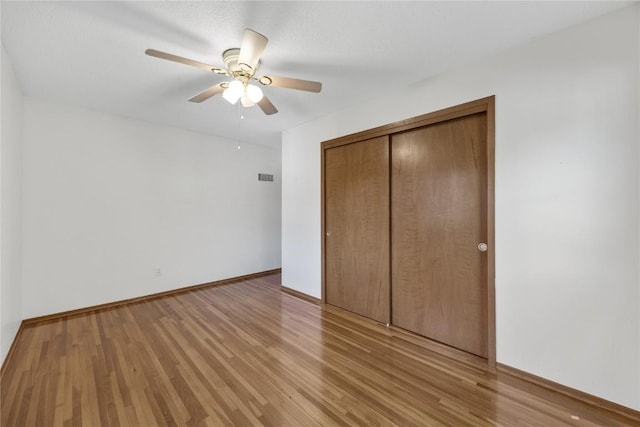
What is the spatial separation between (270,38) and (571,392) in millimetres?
3038

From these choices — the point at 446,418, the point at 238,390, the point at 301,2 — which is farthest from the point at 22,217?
the point at 446,418

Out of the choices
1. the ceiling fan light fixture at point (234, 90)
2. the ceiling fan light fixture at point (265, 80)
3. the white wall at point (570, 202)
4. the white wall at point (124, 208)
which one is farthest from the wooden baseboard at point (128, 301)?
the white wall at point (570, 202)

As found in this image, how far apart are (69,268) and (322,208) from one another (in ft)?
9.65

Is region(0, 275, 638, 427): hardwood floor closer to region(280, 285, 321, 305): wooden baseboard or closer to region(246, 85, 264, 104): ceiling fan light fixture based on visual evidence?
region(280, 285, 321, 305): wooden baseboard

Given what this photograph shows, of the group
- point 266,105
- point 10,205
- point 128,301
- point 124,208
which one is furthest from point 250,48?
point 128,301

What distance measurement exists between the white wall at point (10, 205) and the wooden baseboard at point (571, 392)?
3.69 meters

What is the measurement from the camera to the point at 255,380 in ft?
5.93

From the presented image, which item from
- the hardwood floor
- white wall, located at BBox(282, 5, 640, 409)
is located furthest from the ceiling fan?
the hardwood floor

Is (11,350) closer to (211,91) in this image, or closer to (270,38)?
(211,91)

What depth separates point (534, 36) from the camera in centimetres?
175

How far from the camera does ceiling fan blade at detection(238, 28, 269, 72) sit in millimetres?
1412

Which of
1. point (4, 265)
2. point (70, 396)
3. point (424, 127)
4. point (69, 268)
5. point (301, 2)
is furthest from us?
point (69, 268)

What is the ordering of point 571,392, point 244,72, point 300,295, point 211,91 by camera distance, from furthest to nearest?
point 300,295
point 211,91
point 244,72
point 571,392

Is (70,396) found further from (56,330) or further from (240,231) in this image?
(240,231)
